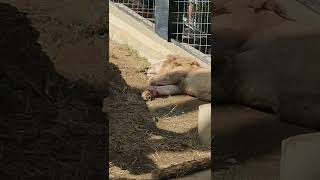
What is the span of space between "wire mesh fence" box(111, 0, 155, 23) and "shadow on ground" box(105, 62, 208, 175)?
1152 mm

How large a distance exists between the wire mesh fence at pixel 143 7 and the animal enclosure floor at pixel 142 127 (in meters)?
0.50

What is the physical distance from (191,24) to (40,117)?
355cm

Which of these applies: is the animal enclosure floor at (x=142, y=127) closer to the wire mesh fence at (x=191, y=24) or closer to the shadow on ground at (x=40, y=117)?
the wire mesh fence at (x=191, y=24)

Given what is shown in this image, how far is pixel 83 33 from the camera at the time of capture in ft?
5.81

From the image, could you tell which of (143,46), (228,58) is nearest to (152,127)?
(143,46)

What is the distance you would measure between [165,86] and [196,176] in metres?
1.96

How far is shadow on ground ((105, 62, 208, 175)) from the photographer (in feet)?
11.3

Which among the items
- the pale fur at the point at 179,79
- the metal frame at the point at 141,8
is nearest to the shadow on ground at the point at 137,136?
the pale fur at the point at 179,79

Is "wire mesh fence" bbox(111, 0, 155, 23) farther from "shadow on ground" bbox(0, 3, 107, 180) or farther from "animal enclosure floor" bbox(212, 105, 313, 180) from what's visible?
"shadow on ground" bbox(0, 3, 107, 180)

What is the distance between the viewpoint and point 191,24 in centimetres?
518

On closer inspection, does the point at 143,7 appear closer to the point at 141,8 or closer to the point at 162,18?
the point at 141,8

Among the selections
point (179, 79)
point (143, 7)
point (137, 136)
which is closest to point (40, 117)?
point (137, 136)

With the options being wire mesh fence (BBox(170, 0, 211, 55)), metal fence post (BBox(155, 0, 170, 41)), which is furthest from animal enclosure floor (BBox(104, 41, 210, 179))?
wire mesh fence (BBox(170, 0, 211, 55))

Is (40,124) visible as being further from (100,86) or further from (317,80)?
(317,80)
